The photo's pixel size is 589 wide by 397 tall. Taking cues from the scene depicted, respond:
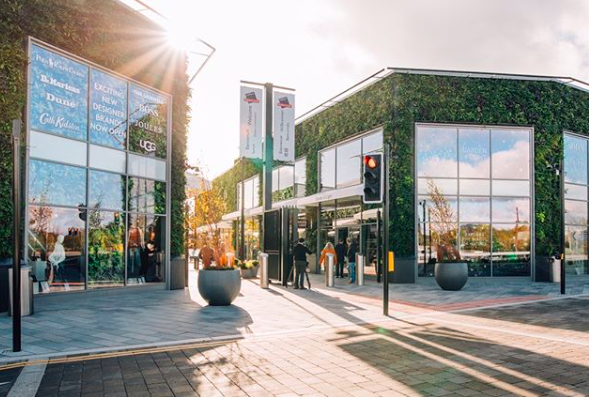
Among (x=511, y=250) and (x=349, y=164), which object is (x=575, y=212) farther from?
(x=349, y=164)

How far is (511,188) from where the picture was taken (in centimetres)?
2016

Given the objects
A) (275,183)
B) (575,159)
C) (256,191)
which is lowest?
(256,191)

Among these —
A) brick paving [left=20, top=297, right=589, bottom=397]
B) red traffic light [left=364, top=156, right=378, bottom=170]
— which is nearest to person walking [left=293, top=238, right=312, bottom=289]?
red traffic light [left=364, top=156, right=378, bottom=170]

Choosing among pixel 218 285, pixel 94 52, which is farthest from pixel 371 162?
pixel 94 52

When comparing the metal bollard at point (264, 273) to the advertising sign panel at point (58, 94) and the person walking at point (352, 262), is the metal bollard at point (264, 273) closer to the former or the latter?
the person walking at point (352, 262)

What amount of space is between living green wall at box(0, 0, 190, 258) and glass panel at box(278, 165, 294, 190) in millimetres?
12478

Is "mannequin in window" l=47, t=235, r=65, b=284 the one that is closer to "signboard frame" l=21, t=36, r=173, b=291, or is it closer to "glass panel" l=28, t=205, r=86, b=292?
"glass panel" l=28, t=205, r=86, b=292

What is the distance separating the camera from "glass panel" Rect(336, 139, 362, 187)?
22.5 m

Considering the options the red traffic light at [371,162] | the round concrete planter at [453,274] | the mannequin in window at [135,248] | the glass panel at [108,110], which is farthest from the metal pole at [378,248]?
the glass panel at [108,110]

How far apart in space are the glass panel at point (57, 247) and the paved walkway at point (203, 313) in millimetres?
510

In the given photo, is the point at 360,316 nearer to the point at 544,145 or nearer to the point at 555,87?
the point at 544,145

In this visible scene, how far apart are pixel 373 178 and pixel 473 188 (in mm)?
10828

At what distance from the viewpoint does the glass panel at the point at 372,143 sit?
821 inches

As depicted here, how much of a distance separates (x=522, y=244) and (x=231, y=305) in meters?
13.1
